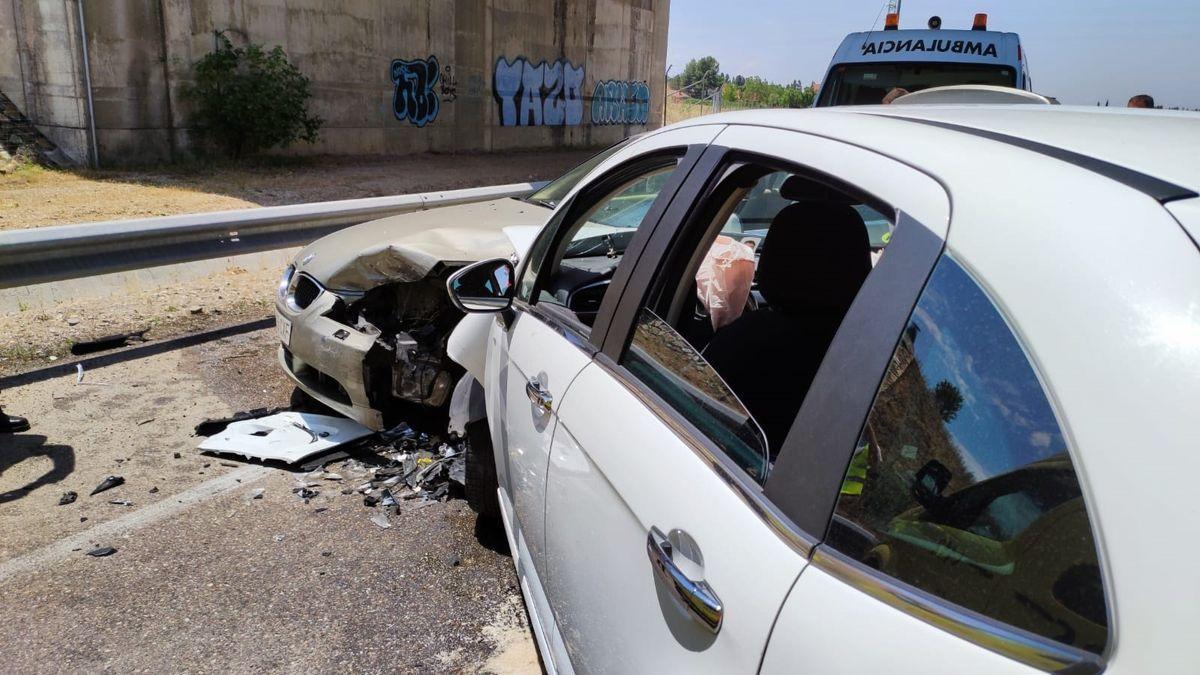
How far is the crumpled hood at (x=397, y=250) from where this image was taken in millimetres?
4715

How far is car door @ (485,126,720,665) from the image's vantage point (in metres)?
2.42

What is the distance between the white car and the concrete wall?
→ 15.0 meters

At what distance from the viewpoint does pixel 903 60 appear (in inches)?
311

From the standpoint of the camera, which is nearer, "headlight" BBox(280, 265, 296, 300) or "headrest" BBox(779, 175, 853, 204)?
"headrest" BBox(779, 175, 853, 204)

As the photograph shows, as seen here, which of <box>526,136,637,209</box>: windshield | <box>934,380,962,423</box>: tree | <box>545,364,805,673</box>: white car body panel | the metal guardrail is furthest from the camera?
<box>526,136,637,209</box>: windshield

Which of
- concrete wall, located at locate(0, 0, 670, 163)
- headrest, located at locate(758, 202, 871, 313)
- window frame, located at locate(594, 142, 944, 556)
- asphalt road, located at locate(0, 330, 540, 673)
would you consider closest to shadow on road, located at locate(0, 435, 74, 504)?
asphalt road, located at locate(0, 330, 540, 673)

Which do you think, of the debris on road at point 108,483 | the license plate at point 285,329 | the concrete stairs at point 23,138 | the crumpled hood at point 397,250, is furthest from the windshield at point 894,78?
the concrete stairs at point 23,138

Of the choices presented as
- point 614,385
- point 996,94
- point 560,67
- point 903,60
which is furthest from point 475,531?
point 560,67

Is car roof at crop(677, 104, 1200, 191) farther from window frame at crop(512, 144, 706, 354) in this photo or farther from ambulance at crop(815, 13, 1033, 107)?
ambulance at crop(815, 13, 1033, 107)

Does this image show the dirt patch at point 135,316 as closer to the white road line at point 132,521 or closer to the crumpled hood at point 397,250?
the crumpled hood at point 397,250

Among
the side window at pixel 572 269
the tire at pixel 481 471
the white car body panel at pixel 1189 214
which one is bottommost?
the tire at pixel 481 471

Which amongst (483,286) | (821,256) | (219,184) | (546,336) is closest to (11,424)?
(483,286)

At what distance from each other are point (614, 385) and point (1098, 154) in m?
1.18

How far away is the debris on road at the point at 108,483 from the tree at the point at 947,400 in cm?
408
